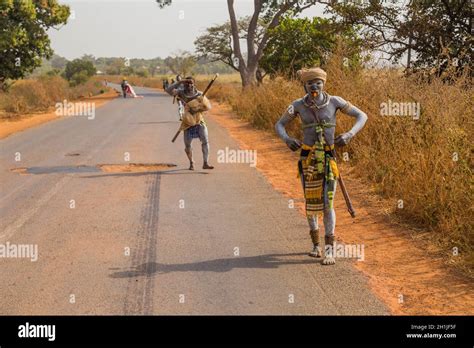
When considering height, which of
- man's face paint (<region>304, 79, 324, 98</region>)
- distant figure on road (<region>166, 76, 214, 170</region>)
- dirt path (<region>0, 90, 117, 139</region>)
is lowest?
dirt path (<region>0, 90, 117, 139</region>)

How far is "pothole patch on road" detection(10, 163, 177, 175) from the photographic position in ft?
37.9

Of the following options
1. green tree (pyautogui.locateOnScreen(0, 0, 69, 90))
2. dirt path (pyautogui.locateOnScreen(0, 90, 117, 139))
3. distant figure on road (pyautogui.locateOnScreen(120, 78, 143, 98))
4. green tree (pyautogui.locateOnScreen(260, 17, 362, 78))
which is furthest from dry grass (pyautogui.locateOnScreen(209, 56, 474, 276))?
distant figure on road (pyautogui.locateOnScreen(120, 78, 143, 98))

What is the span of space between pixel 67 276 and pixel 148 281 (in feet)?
2.58

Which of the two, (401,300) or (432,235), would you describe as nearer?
(401,300)

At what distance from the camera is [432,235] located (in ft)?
22.5

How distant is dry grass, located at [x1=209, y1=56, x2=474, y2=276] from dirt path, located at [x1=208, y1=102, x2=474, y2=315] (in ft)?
0.79

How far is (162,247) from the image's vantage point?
259 inches

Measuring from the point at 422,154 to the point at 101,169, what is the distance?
6453 mm

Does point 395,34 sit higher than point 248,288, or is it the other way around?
point 395,34

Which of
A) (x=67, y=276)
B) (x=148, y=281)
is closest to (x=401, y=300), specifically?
(x=148, y=281)

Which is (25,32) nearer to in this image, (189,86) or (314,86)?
(189,86)

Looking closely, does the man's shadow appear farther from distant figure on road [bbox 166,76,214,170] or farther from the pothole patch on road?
the pothole patch on road

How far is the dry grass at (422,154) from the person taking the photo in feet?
21.8
